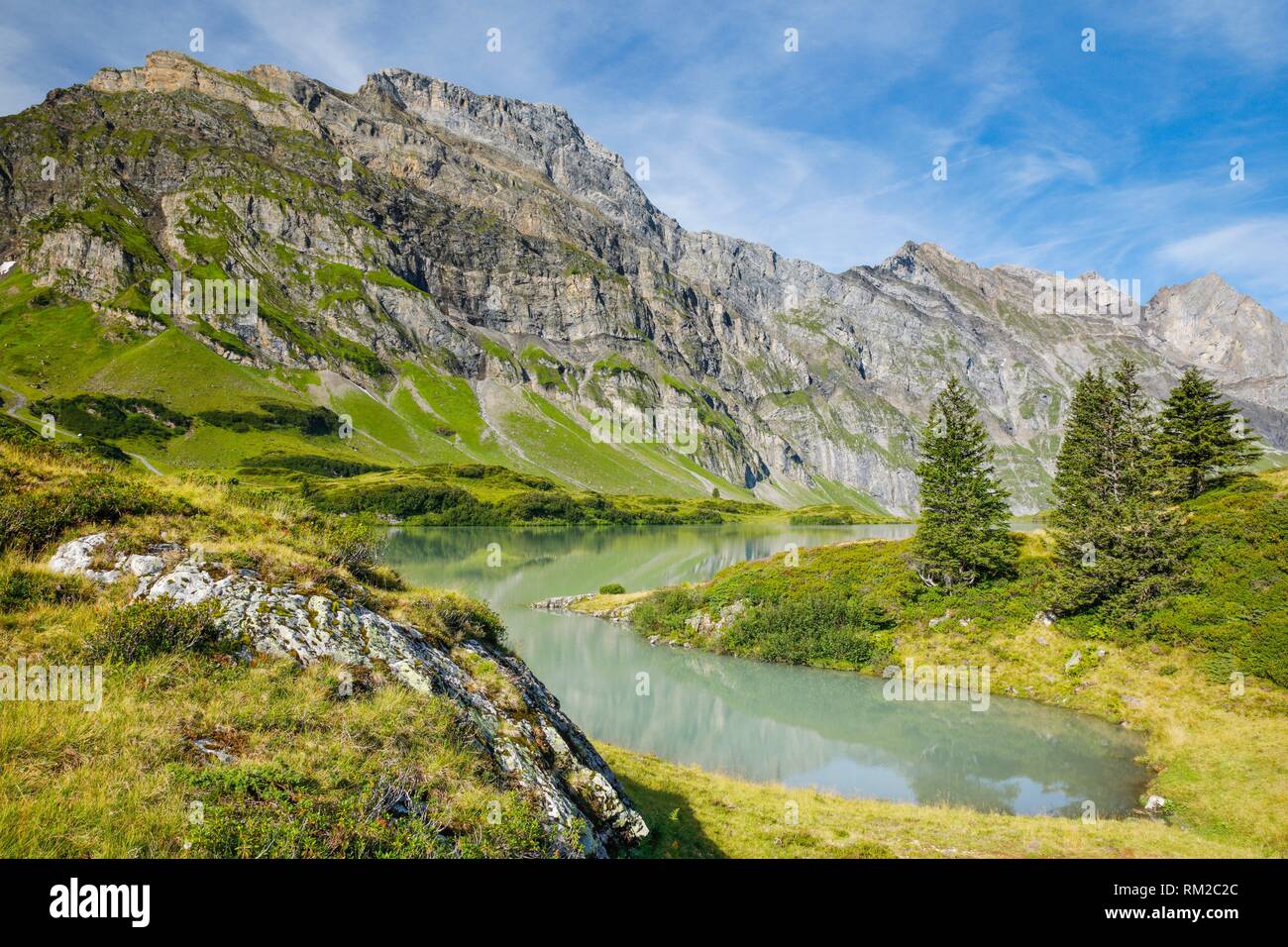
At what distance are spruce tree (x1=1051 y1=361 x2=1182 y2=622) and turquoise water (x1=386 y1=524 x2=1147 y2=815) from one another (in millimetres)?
8598

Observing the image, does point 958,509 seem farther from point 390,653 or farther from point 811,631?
point 390,653

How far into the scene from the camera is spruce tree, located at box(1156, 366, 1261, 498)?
46.8m

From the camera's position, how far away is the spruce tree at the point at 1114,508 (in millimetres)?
37500

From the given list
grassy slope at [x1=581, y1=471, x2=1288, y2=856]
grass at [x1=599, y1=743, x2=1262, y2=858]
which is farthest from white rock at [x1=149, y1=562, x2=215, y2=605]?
grassy slope at [x1=581, y1=471, x2=1288, y2=856]

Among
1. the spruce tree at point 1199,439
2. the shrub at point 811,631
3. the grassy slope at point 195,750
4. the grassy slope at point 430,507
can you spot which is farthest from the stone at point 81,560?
the grassy slope at point 430,507

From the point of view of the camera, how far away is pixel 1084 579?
38406mm

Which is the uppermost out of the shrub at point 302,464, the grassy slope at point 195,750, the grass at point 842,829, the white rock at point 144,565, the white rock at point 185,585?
→ the shrub at point 302,464

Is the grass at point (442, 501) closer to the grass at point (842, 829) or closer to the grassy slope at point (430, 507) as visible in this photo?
the grassy slope at point (430, 507)

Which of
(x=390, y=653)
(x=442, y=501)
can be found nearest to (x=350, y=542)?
(x=390, y=653)

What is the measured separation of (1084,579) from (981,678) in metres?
8.76

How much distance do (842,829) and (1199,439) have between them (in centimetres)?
4926

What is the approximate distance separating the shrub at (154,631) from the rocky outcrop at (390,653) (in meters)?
0.21
